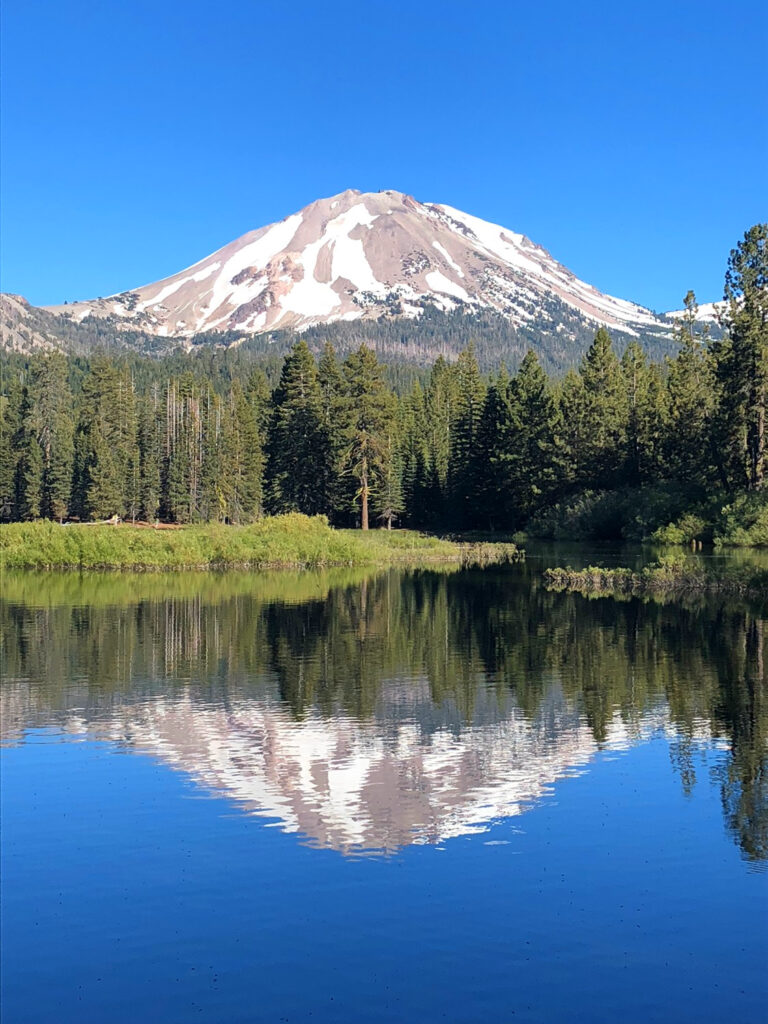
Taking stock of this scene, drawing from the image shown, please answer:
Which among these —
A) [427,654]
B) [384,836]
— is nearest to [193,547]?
[427,654]

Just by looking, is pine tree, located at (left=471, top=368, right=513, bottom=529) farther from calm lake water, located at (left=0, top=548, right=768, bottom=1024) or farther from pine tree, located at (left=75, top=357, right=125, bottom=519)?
calm lake water, located at (left=0, top=548, right=768, bottom=1024)

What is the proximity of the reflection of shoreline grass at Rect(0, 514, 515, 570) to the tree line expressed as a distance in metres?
19.7

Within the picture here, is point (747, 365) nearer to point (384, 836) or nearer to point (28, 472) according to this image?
point (384, 836)

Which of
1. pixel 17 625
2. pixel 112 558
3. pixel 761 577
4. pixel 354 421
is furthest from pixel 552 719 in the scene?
pixel 354 421

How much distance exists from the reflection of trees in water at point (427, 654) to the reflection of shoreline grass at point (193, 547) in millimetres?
12853

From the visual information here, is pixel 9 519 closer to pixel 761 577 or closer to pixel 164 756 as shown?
pixel 761 577

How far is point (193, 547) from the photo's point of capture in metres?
59.6

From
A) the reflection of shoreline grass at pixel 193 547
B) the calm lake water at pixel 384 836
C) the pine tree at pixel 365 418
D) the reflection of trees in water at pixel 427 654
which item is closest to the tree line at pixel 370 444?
the pine tree at pixel 365 418

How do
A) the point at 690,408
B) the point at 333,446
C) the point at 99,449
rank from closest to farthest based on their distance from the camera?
1. the point at 690,408
2. the point at 333,446
3. the point at 99,449

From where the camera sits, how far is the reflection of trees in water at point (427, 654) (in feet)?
67.7

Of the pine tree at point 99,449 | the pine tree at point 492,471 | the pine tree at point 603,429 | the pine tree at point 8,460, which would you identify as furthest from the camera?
Answer: the pine tree at point 8,460

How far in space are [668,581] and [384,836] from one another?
1359 inches

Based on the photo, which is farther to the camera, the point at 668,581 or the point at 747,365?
the point at 747,365

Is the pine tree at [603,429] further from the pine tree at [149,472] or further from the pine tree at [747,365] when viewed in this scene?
the pine tree at [149,472]
